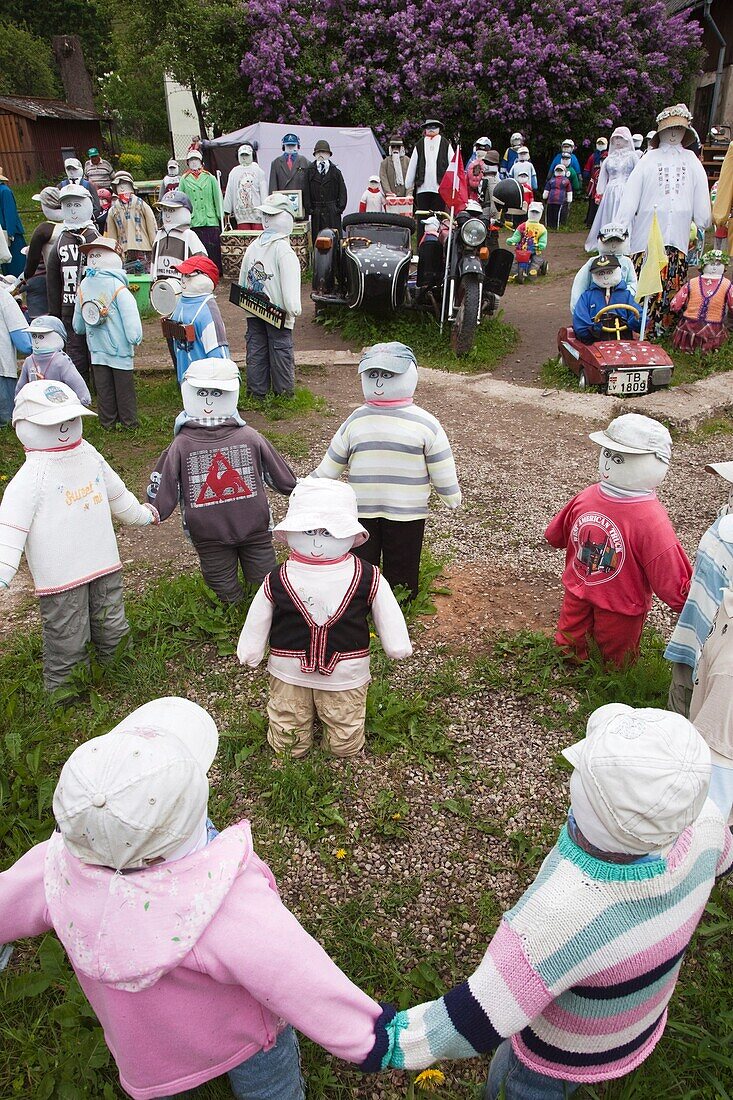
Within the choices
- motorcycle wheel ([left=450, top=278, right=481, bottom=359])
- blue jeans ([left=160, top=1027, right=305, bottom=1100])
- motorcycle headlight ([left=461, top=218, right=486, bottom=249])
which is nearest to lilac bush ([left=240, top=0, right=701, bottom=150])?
motorcycle headlight ([left=461, top=218, right=486, bottom=249])

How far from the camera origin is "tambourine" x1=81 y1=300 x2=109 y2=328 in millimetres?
6168

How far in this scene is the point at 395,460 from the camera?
386 cm

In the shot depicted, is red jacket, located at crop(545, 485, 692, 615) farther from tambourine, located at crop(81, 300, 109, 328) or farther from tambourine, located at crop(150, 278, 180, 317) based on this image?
tambourine, located at crop(81, 300, 109, 328)

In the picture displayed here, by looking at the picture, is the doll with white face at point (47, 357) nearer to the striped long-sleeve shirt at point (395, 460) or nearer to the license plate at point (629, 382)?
the striped long-sleeve shirt at point (395, 460)

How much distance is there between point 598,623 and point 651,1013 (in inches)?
80.9

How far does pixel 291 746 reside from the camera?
3.25m

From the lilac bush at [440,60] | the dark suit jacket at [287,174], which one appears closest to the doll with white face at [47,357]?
the dark suit jacket at [287,174]

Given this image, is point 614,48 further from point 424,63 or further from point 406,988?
point 406,988

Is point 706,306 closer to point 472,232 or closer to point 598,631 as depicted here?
point 472,232

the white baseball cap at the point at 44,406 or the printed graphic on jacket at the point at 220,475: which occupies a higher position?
the white baseball cap at the point at 44,406

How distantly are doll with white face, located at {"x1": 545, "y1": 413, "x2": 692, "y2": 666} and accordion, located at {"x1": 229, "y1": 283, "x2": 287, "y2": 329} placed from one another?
3901 mm

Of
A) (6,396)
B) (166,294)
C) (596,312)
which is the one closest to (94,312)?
(166,294)

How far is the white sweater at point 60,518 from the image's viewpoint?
330 cm

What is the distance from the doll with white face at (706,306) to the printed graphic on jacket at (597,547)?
5498 mm
